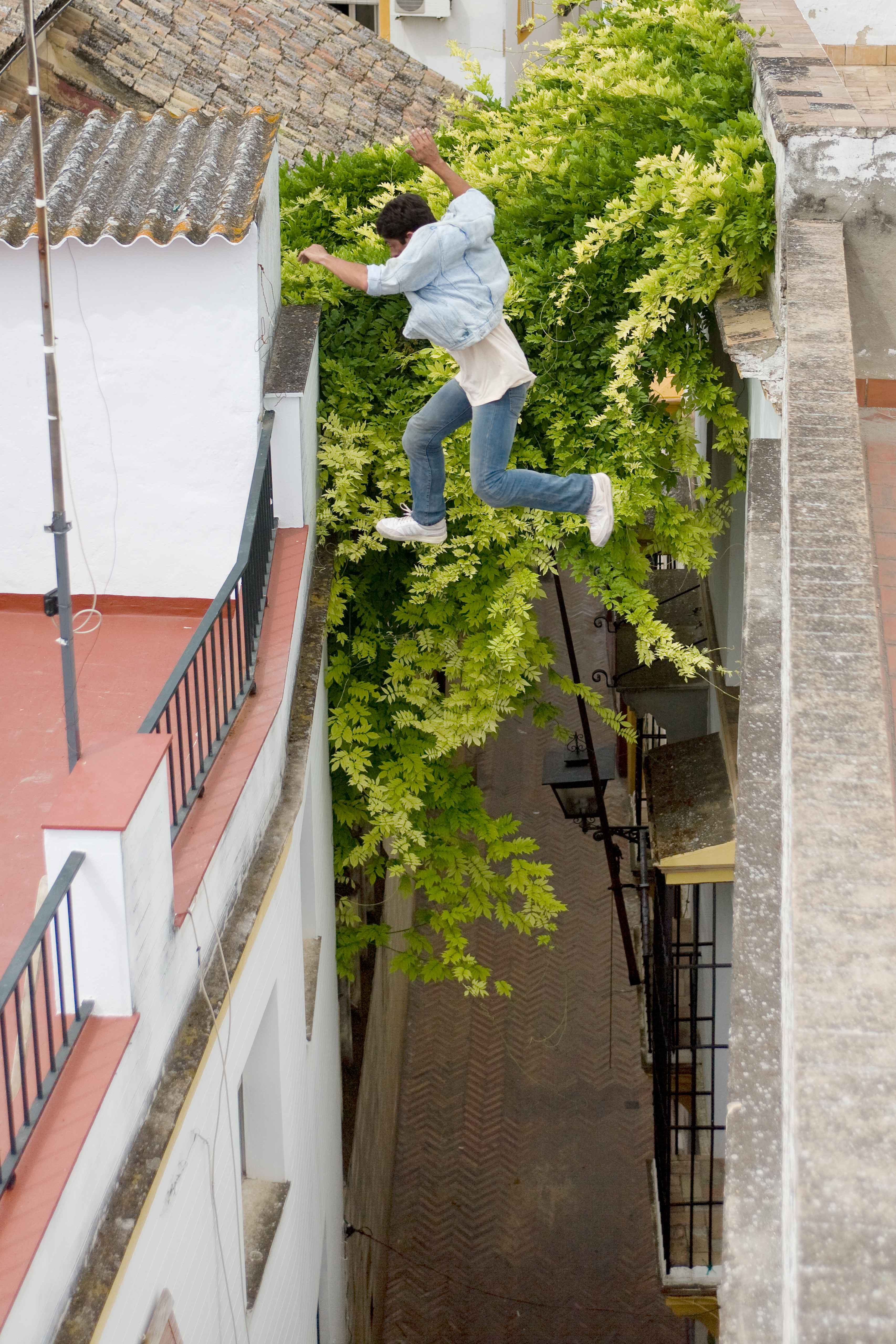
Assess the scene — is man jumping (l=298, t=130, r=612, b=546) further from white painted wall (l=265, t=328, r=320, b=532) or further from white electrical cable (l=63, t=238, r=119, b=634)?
white electrical cable (l=63, t=238, r=119, b=634)

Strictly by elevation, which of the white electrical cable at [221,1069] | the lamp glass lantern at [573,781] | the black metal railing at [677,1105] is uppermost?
the lamp glass lantern at [573,781]

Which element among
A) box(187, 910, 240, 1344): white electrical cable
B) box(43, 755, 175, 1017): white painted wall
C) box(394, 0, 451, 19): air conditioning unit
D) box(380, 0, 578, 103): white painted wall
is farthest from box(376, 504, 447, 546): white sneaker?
box(394, 0, 451, 19): air conditioning unit

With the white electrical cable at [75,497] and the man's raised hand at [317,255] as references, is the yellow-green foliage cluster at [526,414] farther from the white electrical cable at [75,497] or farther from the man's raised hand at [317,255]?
the man's raised hand at [317,255]

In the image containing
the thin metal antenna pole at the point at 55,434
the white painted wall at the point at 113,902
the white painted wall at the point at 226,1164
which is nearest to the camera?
the white painted wall at the point at 226,1164

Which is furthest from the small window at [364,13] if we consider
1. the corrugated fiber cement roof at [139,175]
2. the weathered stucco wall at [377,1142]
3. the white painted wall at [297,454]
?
the white painted wall at [297,454]

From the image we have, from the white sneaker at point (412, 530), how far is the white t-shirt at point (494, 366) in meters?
1.02

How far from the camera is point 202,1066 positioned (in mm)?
4496

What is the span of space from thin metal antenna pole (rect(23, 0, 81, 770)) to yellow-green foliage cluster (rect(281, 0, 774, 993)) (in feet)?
11.0

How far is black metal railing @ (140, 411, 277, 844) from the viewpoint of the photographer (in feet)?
16.0

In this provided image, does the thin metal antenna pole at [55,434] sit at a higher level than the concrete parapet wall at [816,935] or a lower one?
higher

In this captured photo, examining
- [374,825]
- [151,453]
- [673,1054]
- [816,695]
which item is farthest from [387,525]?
[673,1054]

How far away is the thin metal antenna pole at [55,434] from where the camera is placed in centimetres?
418

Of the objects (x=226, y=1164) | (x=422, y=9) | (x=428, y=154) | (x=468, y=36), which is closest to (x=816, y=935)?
(x=226, y=1164)

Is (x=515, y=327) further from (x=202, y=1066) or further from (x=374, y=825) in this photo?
(x=202, y=1066)
